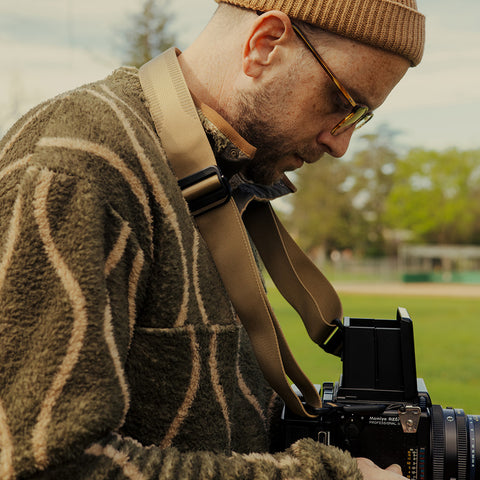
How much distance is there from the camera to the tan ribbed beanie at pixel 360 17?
1.63 m

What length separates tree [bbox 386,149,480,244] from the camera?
60.6 metres

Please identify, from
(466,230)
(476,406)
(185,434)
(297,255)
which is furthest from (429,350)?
(466,230)

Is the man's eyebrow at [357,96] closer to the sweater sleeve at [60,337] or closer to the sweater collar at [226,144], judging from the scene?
the sweater collar at [226,144]

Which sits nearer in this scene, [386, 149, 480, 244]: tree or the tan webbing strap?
the tan webbing strap

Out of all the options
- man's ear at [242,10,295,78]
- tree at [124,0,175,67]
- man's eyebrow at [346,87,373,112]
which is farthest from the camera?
tree at [124,0,175,67]

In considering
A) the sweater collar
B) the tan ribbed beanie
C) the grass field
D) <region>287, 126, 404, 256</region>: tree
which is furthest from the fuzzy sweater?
<region>287, 126, 404, 256</region>: tree

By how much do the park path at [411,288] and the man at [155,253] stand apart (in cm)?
3596

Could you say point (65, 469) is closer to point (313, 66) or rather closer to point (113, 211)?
point (113, 211)

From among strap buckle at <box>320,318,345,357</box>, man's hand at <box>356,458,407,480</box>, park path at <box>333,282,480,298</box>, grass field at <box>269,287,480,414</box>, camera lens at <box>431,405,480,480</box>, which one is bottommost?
man's hand at <box>356,458,407,480</box>

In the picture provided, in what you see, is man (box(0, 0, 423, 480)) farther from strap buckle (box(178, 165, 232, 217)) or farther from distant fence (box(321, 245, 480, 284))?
distant fence (box(321, 245, 480, 284))

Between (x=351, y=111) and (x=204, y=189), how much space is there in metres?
0.55

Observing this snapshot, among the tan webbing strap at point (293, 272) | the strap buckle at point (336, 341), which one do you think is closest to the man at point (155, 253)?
the tan webbing strap at point (293, 272)

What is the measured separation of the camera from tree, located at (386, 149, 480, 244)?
6071cm

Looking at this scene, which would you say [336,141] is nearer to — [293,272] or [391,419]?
[293,272]
